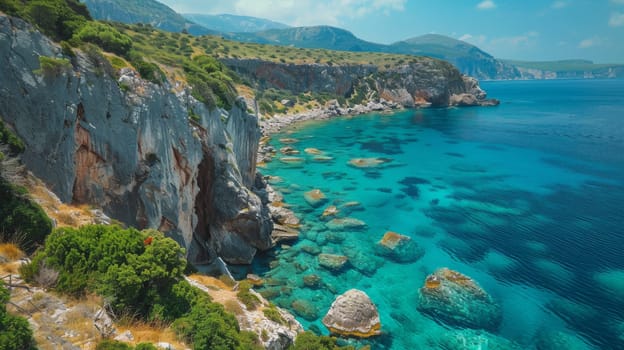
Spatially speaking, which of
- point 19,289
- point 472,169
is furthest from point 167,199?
point 472,169

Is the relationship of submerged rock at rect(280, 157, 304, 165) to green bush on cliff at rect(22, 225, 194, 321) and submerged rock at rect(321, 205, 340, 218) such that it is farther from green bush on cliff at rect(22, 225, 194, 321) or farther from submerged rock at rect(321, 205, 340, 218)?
green bush on cliff at rect(22, 225, 194, 321)

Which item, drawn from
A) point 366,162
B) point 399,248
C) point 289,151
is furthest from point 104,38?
point 366,162

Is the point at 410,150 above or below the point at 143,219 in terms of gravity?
below

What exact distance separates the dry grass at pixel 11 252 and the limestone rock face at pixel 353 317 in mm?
19350

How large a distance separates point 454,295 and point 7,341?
28.4 m

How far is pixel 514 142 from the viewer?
283 feet

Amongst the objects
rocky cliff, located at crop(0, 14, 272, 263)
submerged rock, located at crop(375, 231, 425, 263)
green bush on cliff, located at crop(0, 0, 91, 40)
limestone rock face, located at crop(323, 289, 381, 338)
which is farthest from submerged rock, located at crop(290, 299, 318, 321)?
Answer: green bush on cliff, located at crop(0, 0, 91, 40)

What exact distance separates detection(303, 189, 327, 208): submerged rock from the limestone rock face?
70.3 feet

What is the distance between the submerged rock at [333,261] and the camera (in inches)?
1277

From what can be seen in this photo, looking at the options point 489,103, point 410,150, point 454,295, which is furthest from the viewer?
point 489,103

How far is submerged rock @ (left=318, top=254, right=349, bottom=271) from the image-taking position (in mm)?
32438

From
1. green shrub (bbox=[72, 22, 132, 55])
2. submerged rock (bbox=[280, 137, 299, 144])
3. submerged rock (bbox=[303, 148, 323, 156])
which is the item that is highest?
green shrub (bbox=[72, 22, 132, 55])

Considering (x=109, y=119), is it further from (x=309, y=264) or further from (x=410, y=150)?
(x=410, y=150)

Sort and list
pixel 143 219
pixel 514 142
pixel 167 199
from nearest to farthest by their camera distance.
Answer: pixel 143 219 < pixel 167 199 < pixel 514 142
